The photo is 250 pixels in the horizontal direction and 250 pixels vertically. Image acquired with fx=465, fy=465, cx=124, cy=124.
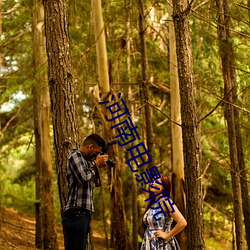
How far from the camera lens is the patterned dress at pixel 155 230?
5750 mm

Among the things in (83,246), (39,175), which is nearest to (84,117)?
(39,175)

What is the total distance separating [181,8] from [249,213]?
20.8 feet

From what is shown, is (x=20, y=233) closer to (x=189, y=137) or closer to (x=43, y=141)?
(x=43, y=141)

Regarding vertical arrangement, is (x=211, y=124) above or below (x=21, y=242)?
above

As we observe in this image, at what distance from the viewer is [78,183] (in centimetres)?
510

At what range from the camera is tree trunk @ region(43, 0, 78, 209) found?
6.07 m

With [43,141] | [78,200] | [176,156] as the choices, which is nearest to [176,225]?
[78,200]

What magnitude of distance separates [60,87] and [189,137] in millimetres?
1811

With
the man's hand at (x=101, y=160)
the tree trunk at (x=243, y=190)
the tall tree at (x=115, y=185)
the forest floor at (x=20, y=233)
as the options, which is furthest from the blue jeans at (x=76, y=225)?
the tree trunk at (x=243, y=190)

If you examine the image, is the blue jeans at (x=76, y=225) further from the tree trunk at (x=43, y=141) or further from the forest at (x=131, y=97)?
the tree trunk at (x=43, y=141)

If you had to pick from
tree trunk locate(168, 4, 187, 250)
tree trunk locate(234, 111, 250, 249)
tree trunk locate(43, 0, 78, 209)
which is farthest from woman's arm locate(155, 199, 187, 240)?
tree trunk locate(234, 111, 250, 249)

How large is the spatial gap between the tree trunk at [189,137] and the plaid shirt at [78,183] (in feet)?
4.99

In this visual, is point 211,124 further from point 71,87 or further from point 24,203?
point 71,87

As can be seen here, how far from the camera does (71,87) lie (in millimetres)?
6211
